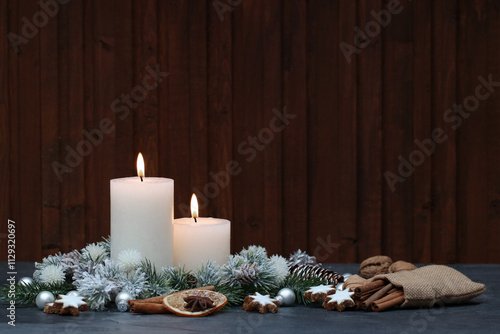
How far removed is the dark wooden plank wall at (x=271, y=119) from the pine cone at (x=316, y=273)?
118 cm

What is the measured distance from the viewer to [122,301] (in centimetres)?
87

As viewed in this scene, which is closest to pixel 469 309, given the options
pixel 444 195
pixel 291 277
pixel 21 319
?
pixel 291 277

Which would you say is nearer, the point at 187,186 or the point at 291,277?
the point at 291,277

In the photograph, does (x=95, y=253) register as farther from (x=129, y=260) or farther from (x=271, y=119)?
(x=271, y=119)

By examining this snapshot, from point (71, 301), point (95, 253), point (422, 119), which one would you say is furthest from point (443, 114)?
point (71, 301)

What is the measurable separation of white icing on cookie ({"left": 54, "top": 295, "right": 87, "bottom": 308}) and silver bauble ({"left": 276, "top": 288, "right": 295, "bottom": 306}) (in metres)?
0.26

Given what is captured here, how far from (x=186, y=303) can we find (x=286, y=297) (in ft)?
0.47

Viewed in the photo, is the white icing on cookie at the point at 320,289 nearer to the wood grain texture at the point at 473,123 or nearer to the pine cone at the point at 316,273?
the pine cone at the point at 316,273

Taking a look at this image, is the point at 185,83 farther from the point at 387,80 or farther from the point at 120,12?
the point at 387,80

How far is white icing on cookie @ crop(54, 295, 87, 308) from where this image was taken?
2.81ft

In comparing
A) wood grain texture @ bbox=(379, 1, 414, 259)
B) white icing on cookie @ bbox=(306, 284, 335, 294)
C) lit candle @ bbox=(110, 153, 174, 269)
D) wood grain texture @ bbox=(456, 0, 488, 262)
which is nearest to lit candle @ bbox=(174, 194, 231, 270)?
lit candle @ bbox=(110, 153, 174, 269)

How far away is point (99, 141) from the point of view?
225 centimetres

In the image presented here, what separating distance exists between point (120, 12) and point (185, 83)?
33 centimetres

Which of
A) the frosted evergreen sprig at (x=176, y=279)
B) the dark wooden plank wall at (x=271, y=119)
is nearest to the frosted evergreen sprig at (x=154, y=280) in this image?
the frosted evergreen sprig at (x=176, y=279)
